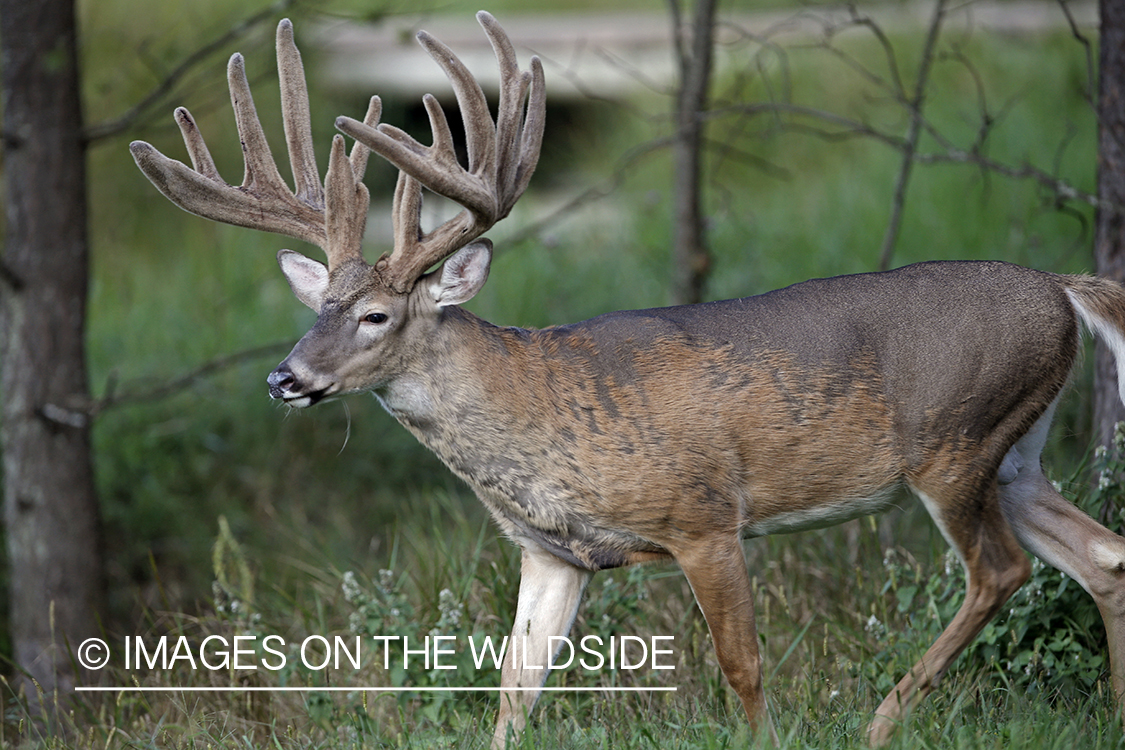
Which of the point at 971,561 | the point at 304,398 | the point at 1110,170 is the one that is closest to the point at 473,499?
the point at 304,398

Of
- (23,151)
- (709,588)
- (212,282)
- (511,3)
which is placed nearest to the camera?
(709,588)

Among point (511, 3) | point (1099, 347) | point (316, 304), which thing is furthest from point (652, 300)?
point (511, 3)

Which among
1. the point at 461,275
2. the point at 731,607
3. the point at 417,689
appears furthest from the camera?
the point at 417,689

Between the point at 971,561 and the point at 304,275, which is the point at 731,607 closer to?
the point at 971,561

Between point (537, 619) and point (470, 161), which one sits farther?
point (537, 619)

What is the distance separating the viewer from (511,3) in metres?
15.6

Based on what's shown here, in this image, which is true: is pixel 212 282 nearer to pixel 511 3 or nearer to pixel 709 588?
pixel 709 588

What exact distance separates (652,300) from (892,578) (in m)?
3.63

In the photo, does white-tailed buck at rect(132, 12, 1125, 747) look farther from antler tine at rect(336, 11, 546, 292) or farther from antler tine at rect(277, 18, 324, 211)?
antler tine at rect(277, 18, 324, 211)

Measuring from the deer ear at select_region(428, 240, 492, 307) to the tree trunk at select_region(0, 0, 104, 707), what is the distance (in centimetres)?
241

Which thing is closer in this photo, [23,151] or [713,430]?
[713,430]

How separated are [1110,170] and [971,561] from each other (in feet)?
5.79

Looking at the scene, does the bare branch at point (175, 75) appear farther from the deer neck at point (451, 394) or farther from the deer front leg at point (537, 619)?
the deer front leg at point (537, 619)

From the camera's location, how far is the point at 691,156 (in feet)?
19.4
